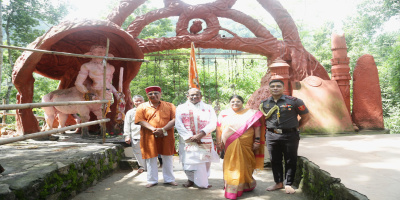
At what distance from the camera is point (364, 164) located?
312cm

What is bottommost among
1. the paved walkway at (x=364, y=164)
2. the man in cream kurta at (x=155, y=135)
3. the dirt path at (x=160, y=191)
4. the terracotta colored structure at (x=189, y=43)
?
the dirt path at (x=160, y=191)

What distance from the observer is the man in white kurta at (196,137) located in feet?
11.3

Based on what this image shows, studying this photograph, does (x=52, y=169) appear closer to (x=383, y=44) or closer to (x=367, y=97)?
(x=367, y=97)

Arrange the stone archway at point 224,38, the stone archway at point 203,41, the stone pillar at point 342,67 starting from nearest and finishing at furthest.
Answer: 1. the stone archway at point 203,41
2. the stone pillar at point 342,67
3. the stone archway at point 224,38

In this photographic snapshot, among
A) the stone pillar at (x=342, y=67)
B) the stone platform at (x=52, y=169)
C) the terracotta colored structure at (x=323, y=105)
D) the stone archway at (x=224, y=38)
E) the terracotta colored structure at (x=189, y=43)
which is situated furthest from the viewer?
the stone archway at (x=224, y=38)

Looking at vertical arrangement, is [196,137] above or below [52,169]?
above

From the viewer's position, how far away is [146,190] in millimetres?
3461

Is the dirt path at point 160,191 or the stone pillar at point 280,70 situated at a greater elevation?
the stone pillar at point 280,70

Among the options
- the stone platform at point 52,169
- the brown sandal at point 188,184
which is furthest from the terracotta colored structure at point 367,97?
the stone platform at point 52,169

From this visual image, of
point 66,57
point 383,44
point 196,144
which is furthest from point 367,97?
point 383,44

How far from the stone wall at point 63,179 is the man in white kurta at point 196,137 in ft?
3.84

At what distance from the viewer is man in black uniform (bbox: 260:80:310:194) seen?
313 centimetres

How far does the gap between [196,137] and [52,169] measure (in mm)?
1563

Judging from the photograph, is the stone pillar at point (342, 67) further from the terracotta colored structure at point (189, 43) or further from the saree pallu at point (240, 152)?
the saree pallu at point (240, 152)
